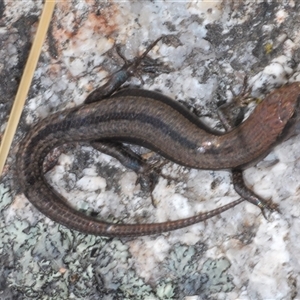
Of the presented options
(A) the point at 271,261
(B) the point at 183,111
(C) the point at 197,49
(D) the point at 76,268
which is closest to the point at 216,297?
(A) the point at 271,261

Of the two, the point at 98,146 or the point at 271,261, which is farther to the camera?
the point at 98,146

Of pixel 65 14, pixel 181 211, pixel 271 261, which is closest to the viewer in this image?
pixel 271 261

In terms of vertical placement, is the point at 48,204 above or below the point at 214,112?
below

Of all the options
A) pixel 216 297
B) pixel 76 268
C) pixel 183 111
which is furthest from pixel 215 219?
pixel 76 268

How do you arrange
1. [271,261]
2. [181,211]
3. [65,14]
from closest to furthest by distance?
[271,261] → [181,211] → [65,14]

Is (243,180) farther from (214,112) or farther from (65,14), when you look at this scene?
(65,14)

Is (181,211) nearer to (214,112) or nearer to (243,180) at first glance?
(243,180)

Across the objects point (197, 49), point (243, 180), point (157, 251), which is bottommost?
point (157, 251)
